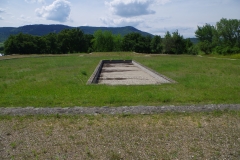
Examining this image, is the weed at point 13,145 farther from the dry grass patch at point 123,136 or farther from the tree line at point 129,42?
the tree line at point 129,42

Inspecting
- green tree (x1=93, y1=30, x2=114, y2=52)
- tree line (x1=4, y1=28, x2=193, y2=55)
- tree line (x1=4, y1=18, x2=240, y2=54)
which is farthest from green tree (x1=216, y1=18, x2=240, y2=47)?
green tree (x1=93, y1=30, x2=114, y2=52)

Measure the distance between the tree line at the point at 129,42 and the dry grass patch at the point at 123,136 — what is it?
1549 inches

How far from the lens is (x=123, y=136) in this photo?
4715mm

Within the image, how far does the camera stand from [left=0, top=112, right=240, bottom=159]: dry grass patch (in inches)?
157

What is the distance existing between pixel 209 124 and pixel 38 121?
3679mm

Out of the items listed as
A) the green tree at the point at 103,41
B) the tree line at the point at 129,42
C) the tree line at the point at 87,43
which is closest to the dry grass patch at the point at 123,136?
the tree line at the point at 129,42

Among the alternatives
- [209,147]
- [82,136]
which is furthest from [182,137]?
[82,136]

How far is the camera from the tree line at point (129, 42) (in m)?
51.3

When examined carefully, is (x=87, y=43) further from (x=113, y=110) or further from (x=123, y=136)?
(x=123, y=136)

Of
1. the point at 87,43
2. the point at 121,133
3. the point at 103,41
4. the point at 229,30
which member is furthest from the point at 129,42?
the point at 121,133

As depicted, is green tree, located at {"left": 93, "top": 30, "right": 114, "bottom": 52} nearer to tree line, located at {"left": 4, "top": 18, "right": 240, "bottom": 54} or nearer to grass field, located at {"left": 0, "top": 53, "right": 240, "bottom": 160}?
tree line, located at {"left": 4, "top": 18, "right": 240, "bottom": 54}

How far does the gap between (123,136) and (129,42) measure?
201 feet

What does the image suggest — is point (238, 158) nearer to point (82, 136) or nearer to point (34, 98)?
point (82, 136)

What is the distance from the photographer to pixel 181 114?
19.9ft
